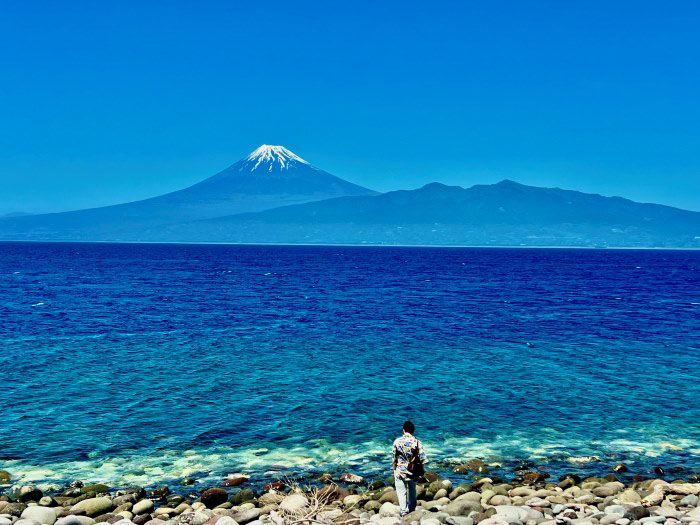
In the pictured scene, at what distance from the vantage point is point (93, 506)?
18219mm

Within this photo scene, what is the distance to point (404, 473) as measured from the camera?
1709cm

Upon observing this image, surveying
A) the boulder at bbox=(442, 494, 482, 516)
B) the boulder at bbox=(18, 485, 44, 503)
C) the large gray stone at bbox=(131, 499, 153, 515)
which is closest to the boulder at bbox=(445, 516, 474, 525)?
the boulder at bbox=(442, 494, 482, 516)

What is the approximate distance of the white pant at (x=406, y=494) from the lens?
56.6 feet

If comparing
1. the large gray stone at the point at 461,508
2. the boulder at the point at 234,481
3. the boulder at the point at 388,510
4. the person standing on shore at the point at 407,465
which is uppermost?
the person standing on shore at the point at 407,465

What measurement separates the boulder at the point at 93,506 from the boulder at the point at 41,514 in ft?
2.32

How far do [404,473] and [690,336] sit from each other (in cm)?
4191

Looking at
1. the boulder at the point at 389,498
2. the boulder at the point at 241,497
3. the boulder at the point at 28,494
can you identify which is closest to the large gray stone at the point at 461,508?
the boulder at the point at 389,498

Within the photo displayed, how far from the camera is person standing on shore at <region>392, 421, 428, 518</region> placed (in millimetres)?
16984

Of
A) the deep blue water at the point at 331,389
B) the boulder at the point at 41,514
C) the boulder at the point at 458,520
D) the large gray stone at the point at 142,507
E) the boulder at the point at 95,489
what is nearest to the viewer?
the boulder at the point at 458,520

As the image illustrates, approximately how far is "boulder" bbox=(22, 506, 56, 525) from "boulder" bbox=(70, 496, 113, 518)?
2.32ft

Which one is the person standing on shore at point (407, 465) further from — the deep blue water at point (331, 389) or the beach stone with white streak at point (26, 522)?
the beach stone with white streak at point (26, 522)

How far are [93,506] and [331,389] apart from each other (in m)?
15.7

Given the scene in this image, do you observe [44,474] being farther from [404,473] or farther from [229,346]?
[229,346]

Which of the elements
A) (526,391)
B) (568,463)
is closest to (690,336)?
(526,391)
